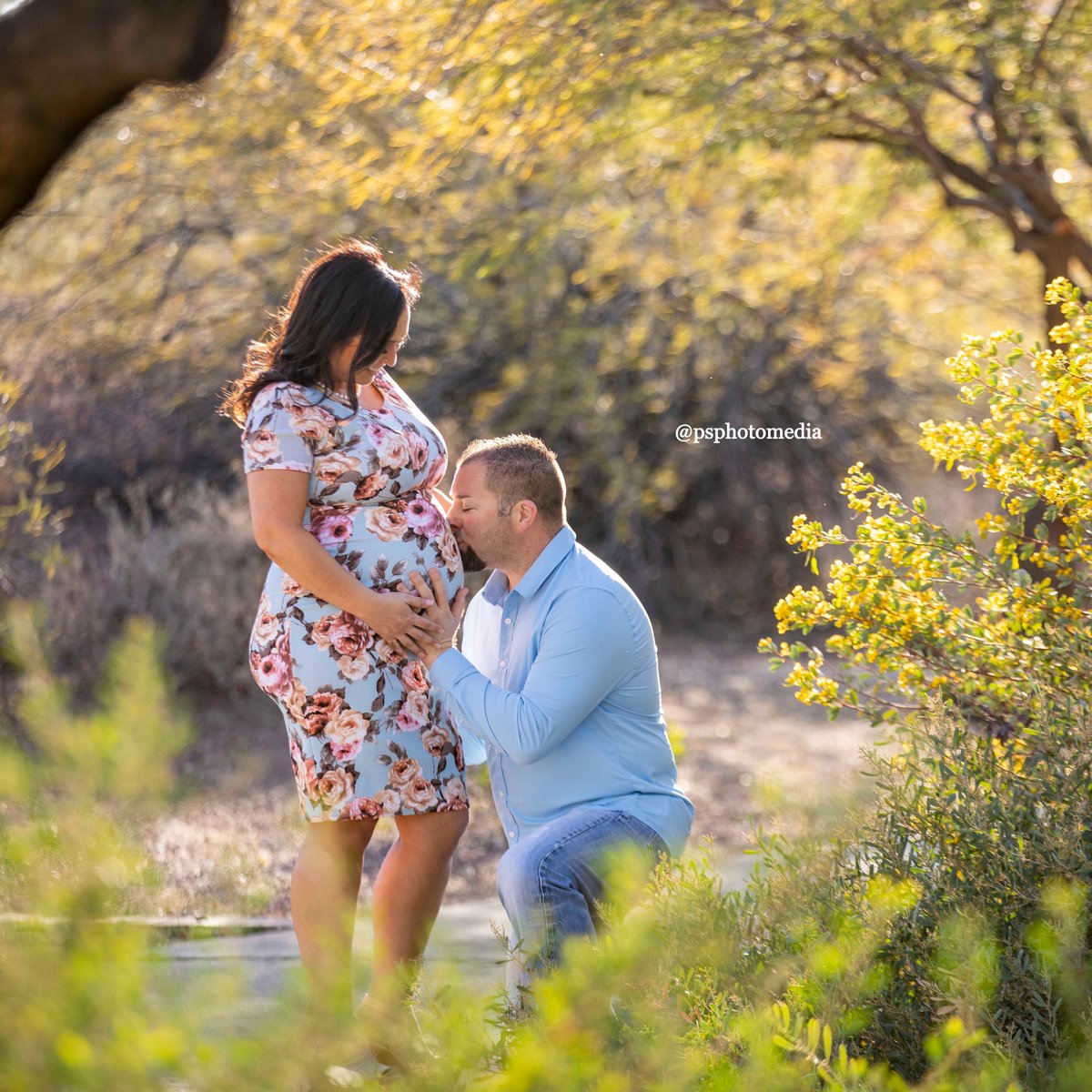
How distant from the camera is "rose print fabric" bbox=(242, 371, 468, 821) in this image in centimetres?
298

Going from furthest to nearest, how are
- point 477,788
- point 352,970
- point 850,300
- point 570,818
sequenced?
point 850,300
point 477,788
point 570,818
point 352,970

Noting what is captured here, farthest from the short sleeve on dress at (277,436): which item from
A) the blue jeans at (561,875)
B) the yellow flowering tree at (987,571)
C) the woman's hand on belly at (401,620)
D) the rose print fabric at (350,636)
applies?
the yellow flowering tree at (987,571)

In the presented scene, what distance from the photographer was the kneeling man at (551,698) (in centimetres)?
272

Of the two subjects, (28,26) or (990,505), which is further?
(990,505)

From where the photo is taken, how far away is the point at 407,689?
307cm

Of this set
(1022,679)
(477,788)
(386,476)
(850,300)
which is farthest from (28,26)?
(850,300)

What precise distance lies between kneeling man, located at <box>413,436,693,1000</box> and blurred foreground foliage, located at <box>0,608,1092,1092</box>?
0.26 m

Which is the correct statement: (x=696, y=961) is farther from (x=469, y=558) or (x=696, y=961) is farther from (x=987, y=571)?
(x=469, y=558)

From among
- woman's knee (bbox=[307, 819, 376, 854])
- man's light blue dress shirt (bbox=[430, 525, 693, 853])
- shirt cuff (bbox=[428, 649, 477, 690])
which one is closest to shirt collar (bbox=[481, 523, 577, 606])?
man's light blue dress shirt (bbox=[430, 525, 693, 853])

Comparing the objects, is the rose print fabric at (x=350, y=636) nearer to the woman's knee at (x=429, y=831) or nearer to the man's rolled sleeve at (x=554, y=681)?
the woman's knee at (x=429, y=831)

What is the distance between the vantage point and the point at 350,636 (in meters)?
3.01

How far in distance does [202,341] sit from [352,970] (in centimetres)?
822

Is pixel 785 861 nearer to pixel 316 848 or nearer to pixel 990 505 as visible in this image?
pixel 316 848

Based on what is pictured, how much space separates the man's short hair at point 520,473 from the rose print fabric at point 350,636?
0.23 metres
